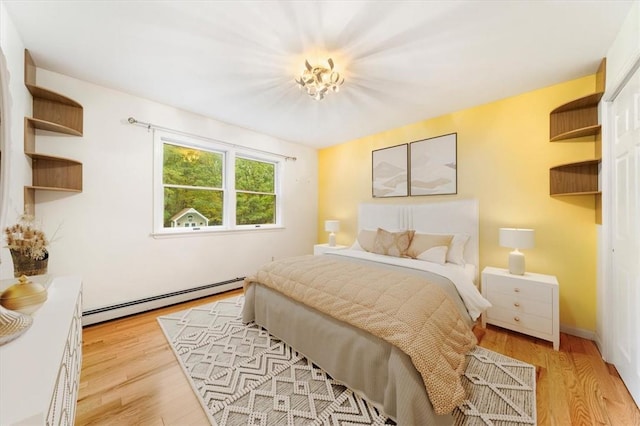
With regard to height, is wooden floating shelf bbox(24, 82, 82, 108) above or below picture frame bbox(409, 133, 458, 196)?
above

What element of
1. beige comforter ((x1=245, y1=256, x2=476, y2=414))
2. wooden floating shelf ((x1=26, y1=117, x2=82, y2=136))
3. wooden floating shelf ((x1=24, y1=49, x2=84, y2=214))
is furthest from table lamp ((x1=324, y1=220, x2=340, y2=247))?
wooden floating shelf ((x1=26, y1=117, x2=82, y2=136))

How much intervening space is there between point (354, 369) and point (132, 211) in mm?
2882

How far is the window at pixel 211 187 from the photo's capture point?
313 centimetres

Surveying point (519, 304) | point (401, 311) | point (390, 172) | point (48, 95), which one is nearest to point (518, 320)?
point (519, 304)

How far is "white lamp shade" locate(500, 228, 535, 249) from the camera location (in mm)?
2326

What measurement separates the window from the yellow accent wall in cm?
248

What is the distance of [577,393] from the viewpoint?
1596 mm

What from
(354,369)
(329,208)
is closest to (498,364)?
(354,369)

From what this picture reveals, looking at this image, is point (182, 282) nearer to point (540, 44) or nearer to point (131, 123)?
point (131, 123)

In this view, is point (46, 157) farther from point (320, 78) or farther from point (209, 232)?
point (320, 78)

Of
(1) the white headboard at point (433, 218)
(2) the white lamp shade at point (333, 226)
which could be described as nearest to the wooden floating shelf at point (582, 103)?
(1) the white headboard at point (433, 218)

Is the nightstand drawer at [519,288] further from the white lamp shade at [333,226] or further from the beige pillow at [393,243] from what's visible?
the white lamp shade at [333,226]

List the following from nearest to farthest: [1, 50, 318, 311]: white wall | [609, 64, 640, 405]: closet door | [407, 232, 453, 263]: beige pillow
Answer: [609, 64, 640, 405]: closet door < [1, 50, 318, 311]: white wall < [407, 232, 453, 263]: beige pillow

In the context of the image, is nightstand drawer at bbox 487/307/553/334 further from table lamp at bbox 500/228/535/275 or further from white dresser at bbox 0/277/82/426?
white dresser at bbox 0/277/82/426
